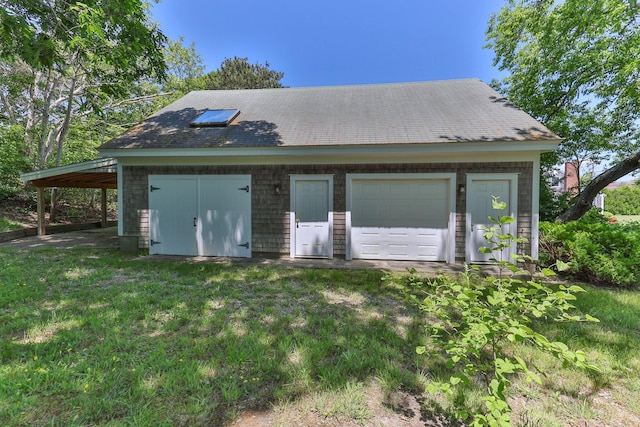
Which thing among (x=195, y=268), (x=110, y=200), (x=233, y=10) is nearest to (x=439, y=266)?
(x=195, y=268)

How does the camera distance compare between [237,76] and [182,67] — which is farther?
[237,76]

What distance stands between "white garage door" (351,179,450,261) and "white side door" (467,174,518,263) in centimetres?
47

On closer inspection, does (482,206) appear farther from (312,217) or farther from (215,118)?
(215,118)

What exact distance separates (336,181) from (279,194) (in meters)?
1.41

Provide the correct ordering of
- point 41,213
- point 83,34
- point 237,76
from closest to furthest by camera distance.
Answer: point 83,34, point 41,213, point 237,76

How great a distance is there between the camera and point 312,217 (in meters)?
6.61

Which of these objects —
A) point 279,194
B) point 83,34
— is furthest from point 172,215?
point 83,34

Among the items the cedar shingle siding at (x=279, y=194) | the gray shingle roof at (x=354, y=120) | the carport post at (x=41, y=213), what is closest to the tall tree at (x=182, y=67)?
the gray shingle roof at (x=354, y=120)

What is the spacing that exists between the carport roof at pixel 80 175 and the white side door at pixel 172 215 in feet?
5.99

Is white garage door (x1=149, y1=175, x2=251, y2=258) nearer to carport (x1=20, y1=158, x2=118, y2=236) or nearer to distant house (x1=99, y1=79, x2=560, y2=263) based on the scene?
distant house (x1=99, y1=79, x2=560, y2=263)

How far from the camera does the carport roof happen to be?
7582 mm

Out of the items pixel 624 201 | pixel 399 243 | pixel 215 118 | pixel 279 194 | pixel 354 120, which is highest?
pixel 215 118

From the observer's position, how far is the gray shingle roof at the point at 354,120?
238 inches

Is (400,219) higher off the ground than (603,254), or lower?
higher
